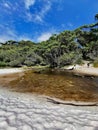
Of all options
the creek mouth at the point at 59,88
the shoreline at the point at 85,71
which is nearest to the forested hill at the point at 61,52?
the shoreline at the point at 85,71

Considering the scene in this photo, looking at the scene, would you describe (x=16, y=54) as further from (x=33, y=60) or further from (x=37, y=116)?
(x=37, y=116)

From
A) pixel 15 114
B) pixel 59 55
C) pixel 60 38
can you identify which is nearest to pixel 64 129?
pixel 15 114

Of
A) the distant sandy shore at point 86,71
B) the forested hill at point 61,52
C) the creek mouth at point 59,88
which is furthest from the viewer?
the forested hill at point 61,52

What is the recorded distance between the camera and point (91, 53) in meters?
44.5

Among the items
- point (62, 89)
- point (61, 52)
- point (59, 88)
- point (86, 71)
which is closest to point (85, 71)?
point (86, 71)

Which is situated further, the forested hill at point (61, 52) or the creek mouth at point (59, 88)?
the forested hill at point (61, 52)

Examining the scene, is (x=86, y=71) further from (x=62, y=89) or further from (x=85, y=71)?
(x=62, y=89)

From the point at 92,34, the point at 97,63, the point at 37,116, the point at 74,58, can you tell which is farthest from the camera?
the point at 92,34

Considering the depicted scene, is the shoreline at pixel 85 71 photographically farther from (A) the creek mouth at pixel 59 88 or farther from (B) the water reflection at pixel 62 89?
(B) the water reflection at pixel 62 89

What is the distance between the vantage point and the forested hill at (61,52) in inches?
1625

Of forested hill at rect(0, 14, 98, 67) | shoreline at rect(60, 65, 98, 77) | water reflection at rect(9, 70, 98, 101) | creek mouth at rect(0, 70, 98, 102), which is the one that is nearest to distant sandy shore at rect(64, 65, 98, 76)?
shoreline at rect(60, 65, 98, 77)

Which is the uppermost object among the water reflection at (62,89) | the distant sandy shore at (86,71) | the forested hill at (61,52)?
the forested hill at (61,52)

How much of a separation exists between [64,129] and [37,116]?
1066mm

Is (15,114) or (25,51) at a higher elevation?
(25,51)
